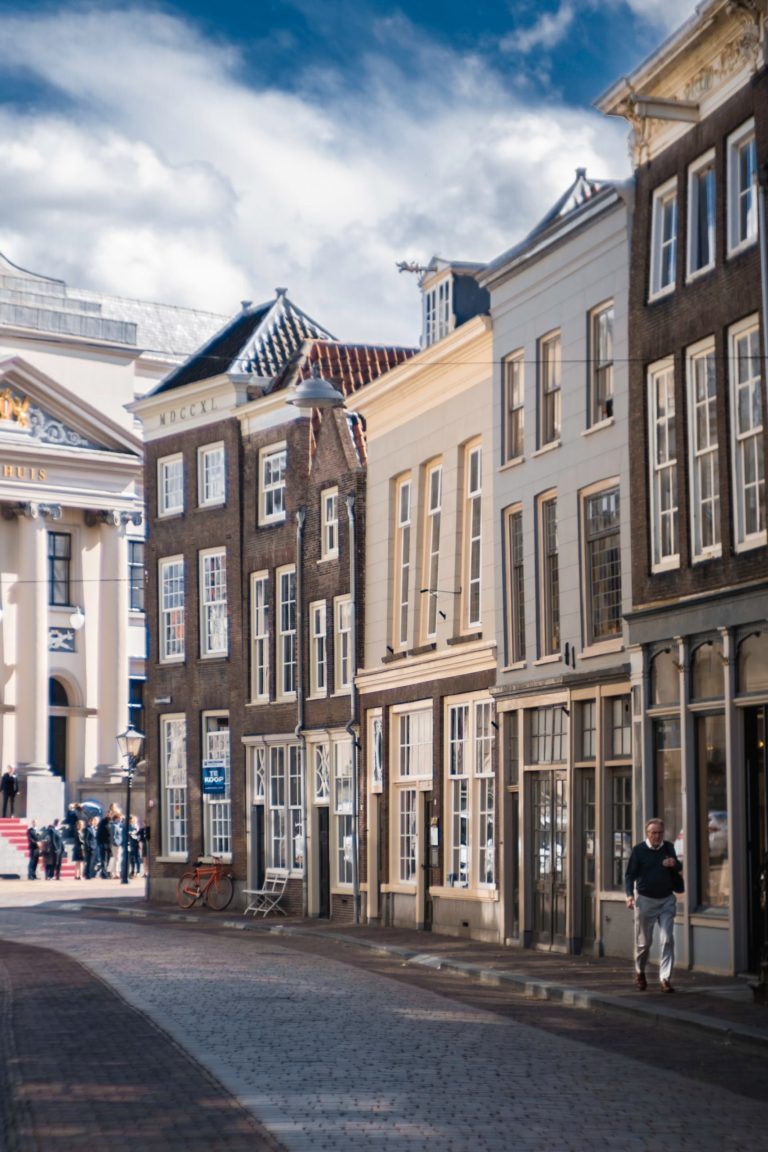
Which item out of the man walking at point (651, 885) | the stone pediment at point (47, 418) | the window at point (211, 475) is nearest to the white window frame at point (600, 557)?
the man walking at point (651, 885)

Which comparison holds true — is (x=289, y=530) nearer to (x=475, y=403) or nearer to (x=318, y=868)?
(x=318, y=868)

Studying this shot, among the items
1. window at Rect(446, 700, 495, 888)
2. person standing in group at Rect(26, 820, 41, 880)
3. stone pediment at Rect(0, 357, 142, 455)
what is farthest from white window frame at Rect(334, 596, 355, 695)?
stone pediment at Rect(0, 357, 142, 455)

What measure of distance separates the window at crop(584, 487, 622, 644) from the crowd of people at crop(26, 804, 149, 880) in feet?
99.8

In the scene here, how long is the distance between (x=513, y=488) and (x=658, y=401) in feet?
16.7

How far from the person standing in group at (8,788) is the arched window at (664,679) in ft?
142

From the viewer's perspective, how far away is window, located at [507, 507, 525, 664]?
30703 millimetres

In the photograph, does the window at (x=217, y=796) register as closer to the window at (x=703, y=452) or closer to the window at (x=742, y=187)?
the window at (x=703, y=452)

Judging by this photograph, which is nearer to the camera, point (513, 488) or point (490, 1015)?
point (490, 1015)

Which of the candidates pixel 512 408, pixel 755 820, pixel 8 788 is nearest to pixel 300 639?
pixel 512 408

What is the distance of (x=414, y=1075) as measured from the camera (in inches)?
575

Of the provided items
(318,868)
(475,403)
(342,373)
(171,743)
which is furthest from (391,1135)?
(171,743)

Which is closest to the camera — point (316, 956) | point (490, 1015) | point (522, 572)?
point (490, 1015)

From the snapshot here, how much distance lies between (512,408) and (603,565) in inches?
169

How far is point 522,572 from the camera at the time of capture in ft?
101
